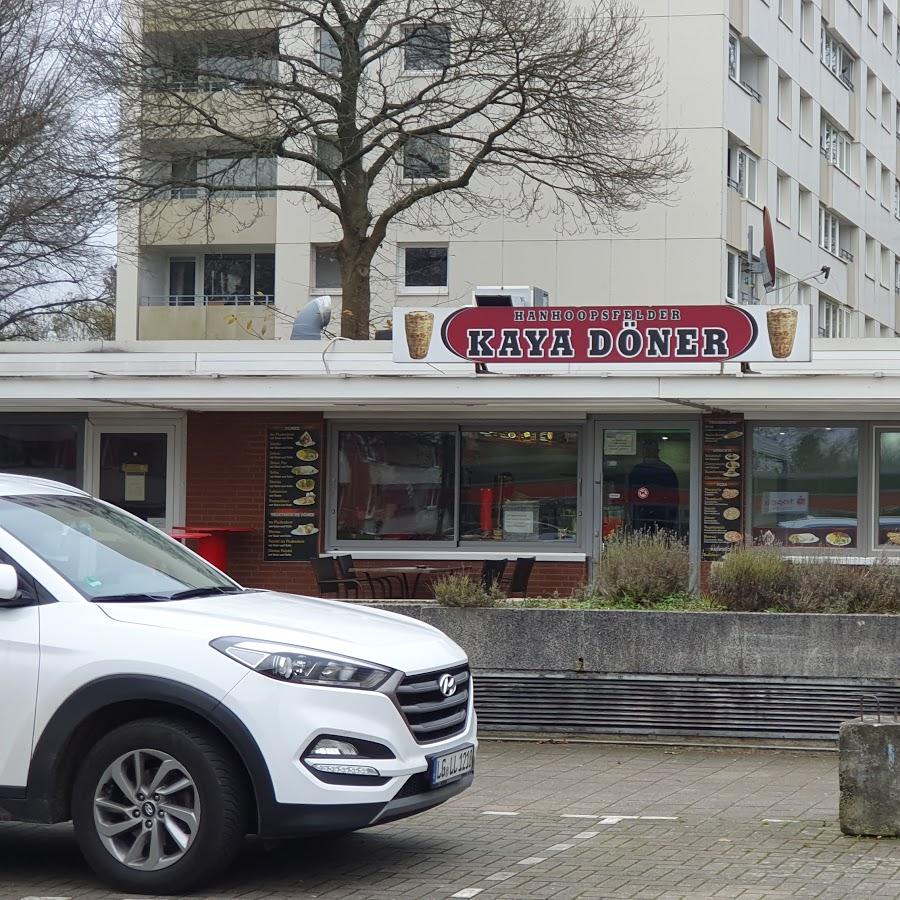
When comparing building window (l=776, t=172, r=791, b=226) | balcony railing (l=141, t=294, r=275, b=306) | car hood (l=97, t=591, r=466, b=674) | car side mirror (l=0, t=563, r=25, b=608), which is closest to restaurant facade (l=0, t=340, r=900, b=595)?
car hood (l=97, t=591, r=466, b=674)

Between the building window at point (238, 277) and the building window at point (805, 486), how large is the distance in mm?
24206

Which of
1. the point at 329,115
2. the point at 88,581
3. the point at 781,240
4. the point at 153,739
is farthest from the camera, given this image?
the point at 781,240

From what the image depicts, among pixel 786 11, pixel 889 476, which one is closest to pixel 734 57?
pixel 786 11

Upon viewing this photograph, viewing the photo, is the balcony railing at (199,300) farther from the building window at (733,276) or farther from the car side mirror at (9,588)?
the car side mirror at (9,588)

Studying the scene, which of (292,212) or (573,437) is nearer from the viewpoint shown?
(573,437)

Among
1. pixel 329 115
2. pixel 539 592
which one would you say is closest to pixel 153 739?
pixel 539 592

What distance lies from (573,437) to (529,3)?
457 inches

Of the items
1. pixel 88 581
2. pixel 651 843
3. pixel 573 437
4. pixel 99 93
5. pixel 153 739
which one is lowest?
pixel 651 843

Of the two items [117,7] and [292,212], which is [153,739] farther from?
[292,212]

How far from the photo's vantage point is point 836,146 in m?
48.7

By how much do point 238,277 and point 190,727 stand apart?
34.4 m

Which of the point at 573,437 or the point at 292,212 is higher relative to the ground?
the point at 292,212

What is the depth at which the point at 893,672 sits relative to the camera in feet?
35.2

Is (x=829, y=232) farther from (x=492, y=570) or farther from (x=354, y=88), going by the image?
(x=492, y=570)
